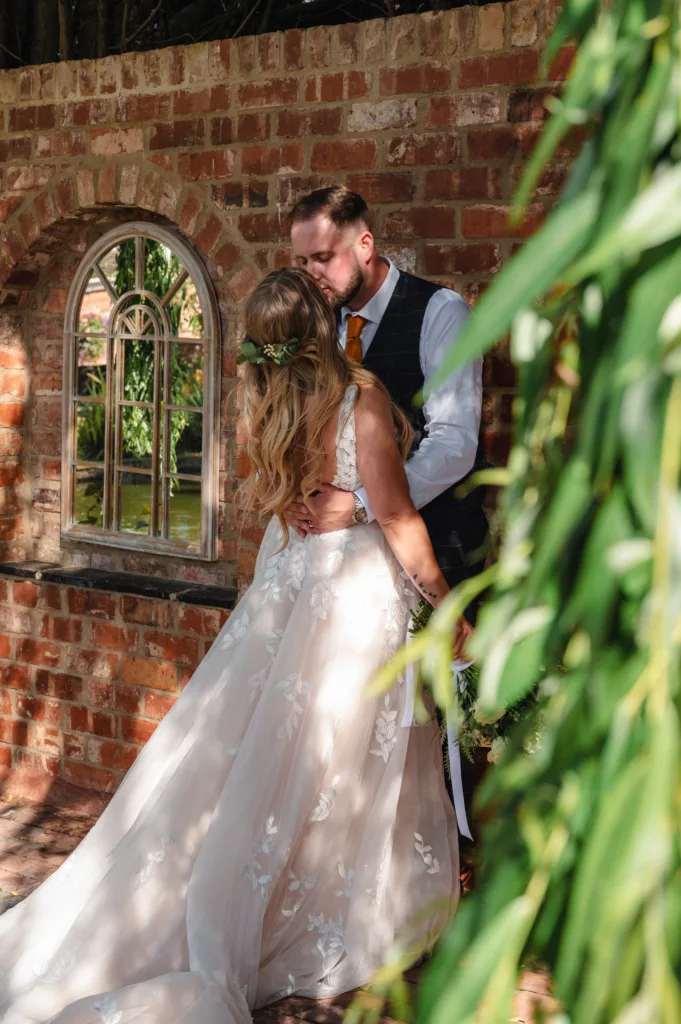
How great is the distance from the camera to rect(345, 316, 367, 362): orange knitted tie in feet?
10.6

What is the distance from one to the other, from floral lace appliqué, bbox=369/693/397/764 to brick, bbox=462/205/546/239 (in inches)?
50.3

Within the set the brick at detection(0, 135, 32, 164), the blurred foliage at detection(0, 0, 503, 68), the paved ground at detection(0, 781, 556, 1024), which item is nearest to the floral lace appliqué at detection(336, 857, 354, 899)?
the paved ground at detection(0, 781, 556, 1024)

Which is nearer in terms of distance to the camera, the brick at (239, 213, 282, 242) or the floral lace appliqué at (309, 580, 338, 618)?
the floral lace appliqué at (309, 580, 338, 618)

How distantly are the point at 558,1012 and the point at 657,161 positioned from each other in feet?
Answer: 1.36

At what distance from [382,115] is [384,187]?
8.2 inches

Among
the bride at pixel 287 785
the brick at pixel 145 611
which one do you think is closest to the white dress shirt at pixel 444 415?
the bride at pixel 287 785

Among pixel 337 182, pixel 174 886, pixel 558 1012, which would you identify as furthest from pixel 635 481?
pixel 337 182

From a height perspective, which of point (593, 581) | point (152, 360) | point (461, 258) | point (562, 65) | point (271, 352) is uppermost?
point (562, 65)

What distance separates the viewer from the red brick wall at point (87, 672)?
4.07 m

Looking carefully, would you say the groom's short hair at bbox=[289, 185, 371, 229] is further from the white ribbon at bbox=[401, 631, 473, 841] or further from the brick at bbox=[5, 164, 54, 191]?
the brick at bbox=[5, 164, 54, 191]

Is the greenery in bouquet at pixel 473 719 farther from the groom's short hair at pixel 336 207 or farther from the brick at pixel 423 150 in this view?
the brick at pixel 423 150

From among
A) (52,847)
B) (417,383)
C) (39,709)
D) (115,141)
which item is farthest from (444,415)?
(39,709)

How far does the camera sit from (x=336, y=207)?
3.15m

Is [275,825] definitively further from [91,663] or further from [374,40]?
[374,40]
